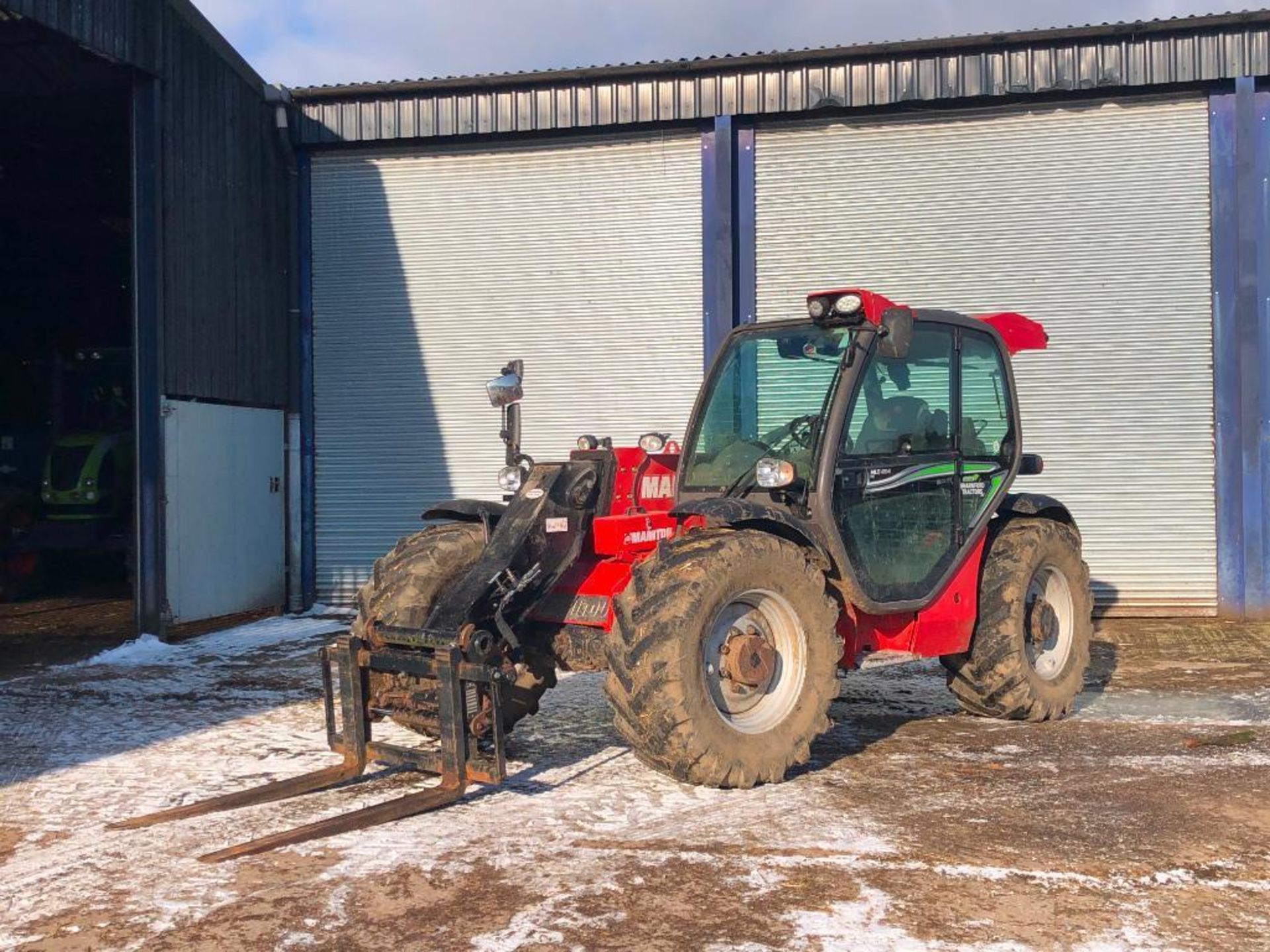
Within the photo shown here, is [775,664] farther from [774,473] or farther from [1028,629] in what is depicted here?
[1028,629]

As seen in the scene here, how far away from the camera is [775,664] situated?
571cm

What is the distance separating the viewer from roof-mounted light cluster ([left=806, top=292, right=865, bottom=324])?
19.6 feet

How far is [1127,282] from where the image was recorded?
40.1 ft

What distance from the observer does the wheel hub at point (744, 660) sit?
5.47m

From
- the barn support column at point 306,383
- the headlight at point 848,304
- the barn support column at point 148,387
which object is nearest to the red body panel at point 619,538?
the headlight at point 848,304

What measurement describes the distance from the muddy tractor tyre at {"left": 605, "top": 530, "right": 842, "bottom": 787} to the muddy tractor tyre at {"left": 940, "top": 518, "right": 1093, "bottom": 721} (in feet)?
4.98

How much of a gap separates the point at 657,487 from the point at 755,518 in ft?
3.85

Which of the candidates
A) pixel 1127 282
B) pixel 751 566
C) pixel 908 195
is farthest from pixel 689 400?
pixel 751 566

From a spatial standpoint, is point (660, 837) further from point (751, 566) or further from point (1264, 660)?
point (1264, 660)

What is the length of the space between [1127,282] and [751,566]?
28.1 ft

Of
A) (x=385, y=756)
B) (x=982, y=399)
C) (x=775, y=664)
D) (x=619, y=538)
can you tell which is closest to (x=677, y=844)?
(x=775, y=664)

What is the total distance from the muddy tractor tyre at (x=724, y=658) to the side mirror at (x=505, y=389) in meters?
1.23

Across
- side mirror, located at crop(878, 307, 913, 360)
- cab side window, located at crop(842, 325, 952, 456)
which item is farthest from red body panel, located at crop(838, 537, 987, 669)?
side mirror, located at crop(878, 307, 913, 360)

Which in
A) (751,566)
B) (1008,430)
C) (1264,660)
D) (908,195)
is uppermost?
(908,195)
